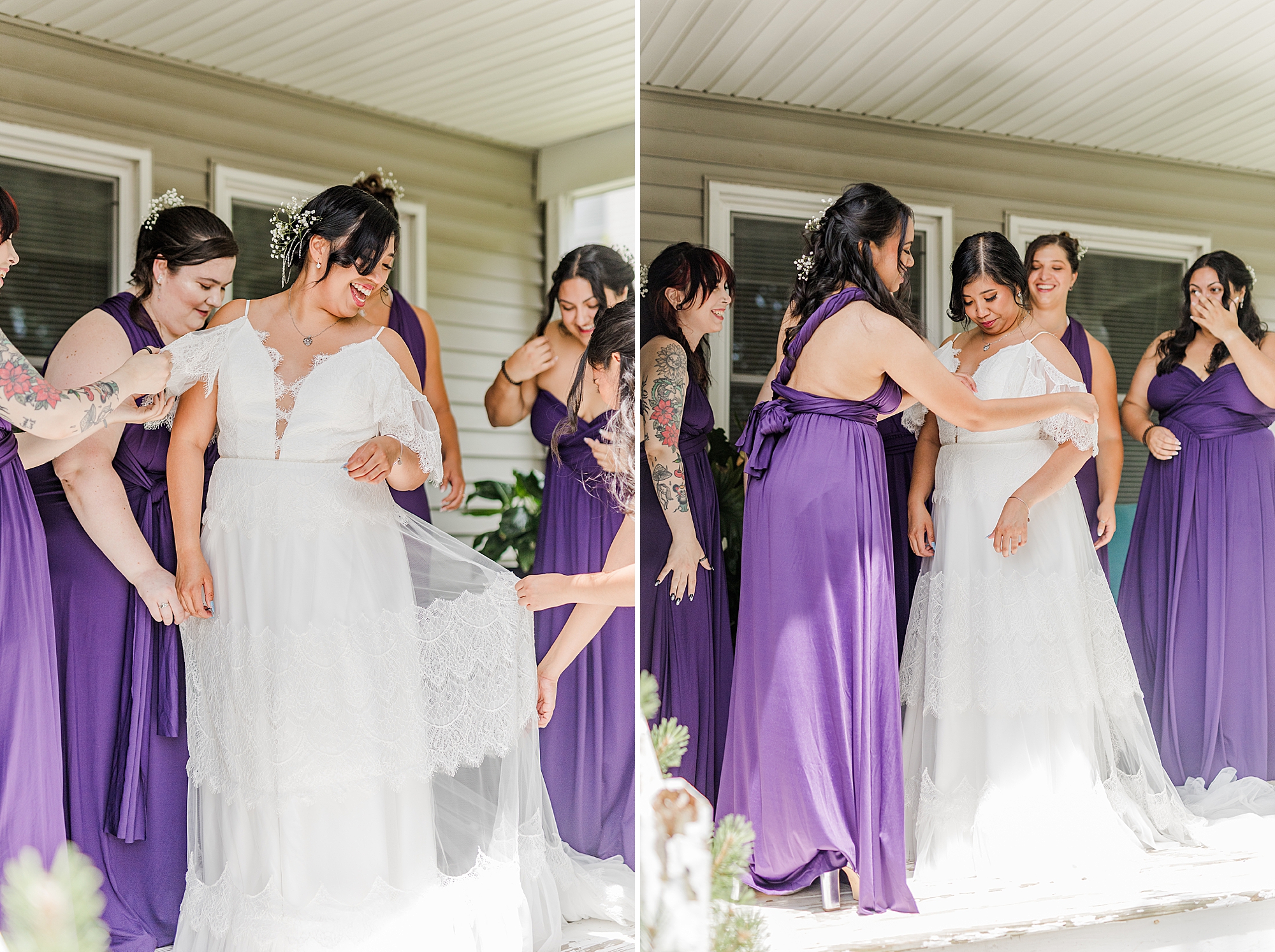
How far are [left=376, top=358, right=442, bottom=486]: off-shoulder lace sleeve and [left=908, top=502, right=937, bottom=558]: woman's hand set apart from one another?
1.40 metres

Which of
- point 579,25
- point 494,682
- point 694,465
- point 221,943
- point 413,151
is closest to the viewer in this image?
point 221,943

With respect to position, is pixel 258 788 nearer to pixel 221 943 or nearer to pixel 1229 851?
pixel 221 943

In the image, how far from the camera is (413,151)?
3492 mm

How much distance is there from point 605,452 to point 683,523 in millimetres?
307

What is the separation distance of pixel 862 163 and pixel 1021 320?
0.70 m

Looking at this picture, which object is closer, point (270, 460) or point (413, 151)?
point (270, 460)

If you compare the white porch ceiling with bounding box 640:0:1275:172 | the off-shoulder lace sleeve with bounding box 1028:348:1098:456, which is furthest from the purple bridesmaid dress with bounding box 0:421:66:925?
the off-shoulder lace sleeve with bounding box 1028:348:1098:456

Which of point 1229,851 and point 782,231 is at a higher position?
point 782,231

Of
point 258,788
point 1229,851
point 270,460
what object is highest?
point 270,460

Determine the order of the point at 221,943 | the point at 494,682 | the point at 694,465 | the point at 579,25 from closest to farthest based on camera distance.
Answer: the point at 221,943
the point at 494,682
the point at 694,465
the point at 579,25

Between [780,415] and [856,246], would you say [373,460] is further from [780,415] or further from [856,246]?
[856,246]

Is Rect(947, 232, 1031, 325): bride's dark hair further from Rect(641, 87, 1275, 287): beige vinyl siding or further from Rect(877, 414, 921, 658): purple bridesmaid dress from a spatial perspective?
Rect(877, 414, 921, 658): purple bridesmaid dress

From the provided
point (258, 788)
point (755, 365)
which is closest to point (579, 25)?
point (755, 365)

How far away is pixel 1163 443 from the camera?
3.14m
